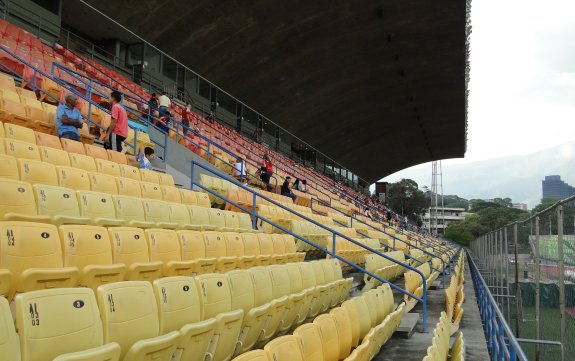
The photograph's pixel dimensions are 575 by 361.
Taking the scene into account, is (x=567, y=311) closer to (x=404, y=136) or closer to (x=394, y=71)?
(x=394, y=71)

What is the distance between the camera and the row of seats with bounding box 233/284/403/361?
8.13 ft

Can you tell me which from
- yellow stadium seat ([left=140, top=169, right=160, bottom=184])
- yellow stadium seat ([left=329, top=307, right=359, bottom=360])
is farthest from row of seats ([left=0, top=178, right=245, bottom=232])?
yellow stadium seat ([left=329, top=307, right=359, bottom=360])

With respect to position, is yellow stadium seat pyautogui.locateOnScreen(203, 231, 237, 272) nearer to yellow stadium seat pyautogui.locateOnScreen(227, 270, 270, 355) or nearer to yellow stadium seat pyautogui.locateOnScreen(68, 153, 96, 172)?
yellow stadium seat pyautogui.locateOnScreen(227, 270, 270, 355)

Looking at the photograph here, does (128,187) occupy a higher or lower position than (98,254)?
higher

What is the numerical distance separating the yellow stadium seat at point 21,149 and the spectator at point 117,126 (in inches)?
71.0

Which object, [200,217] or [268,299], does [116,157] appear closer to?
[200,217]

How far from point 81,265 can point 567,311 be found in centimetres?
408

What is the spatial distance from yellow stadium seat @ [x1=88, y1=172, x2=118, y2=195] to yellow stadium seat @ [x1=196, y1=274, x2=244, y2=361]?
8.31 ft

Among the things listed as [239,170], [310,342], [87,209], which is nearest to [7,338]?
[310,342]

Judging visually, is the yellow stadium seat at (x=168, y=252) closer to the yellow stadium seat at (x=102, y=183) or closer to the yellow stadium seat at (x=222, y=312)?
the yellow stadium seat at (x=222, y=312)

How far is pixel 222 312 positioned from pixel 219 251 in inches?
69.7

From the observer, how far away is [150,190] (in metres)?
5.91

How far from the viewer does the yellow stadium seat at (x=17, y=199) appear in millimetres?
3611

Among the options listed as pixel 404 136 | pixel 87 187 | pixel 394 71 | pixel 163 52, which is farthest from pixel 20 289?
pixel 404 136
